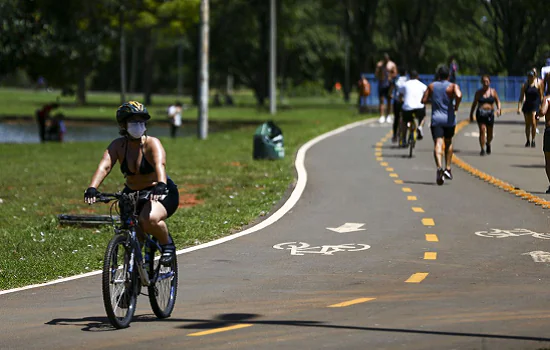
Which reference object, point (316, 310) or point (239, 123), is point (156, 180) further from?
point (239, 123)

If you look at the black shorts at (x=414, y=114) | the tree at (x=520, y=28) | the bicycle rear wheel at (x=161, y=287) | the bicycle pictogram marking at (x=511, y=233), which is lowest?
the bicycle pictogram marking at (x=511, y=233)

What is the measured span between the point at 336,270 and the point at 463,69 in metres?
64.3

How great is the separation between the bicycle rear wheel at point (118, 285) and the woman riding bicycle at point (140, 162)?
0.37 meters

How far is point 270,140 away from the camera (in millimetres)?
27922

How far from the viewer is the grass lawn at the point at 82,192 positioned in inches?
591

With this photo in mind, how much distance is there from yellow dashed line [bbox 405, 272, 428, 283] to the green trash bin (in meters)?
15.4

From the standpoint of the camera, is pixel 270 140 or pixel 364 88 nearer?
pixel 270 140

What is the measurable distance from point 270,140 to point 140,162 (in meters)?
17.8

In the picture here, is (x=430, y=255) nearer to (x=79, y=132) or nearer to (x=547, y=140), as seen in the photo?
(x=547, y=140)

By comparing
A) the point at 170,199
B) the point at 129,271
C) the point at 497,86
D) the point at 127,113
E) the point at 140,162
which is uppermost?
the point at 127,113

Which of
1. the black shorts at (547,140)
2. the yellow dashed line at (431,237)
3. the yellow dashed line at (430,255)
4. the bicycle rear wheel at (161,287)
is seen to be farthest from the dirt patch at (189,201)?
the bicycle rear wheel at (161,287)

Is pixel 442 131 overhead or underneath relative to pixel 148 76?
overhead

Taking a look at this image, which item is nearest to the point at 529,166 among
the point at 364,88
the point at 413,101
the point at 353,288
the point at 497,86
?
the point at 413,101

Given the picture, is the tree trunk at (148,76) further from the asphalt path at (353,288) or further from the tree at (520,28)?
the asphalt path at (353,288)
